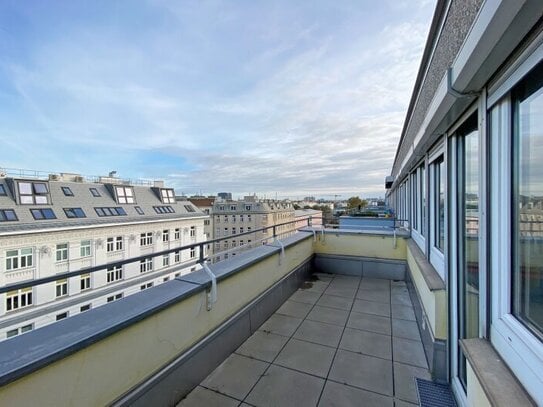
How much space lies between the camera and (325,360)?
224 centimetres

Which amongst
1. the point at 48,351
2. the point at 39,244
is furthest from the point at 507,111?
the point at 39,244

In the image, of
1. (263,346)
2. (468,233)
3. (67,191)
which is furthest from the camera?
(67,191)

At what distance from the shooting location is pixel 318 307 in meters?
3.34

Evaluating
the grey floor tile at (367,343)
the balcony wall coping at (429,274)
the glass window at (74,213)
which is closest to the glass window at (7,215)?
the glass window at (74,213)

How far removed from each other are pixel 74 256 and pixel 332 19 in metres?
15.1

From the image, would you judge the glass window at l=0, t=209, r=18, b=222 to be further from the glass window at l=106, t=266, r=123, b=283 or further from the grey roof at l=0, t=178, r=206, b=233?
the glass window at l=106, t=266, r=123, b=283

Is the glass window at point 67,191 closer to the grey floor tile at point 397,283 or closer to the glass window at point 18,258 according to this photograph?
the glass window at point 18,258

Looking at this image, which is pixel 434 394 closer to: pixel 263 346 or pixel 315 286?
pixel 263 346

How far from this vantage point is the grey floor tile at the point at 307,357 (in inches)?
83.7

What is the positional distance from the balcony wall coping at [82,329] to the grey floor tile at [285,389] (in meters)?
0.88

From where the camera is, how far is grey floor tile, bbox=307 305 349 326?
2.96 m

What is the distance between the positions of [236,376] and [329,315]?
4.86 ft

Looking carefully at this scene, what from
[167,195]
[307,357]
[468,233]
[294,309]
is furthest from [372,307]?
[167,195]

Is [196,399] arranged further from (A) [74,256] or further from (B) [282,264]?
(A) [74,256]
